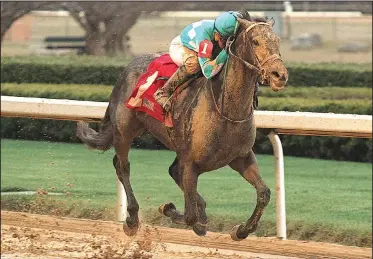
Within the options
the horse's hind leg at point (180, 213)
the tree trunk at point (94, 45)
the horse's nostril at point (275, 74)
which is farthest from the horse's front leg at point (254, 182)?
the tree trunk at point (94, 45)

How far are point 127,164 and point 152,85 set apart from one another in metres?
0.72

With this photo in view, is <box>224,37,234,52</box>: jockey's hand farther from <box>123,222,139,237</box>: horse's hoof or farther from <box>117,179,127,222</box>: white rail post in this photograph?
<box>117,179,127,222</box>: white rail post

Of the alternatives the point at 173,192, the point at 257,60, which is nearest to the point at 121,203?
the point at 173,192

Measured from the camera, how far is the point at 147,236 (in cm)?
692

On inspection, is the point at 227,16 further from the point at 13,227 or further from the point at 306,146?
the point at 306,146

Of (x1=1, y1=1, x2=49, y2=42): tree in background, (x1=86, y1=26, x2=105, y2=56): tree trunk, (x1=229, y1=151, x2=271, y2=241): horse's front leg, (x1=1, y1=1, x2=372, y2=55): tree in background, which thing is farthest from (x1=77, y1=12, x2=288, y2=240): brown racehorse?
(x1=86, y1=26, x2=105, y2=56): tree trunk

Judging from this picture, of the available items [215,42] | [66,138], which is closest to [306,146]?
[66,138]

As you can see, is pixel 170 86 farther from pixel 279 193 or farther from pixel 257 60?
pixel 279 193

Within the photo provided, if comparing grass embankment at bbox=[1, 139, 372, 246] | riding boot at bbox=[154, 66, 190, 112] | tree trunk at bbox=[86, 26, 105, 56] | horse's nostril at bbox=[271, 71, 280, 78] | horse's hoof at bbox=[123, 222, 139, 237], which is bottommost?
→ tree trunk at bbox=[86, 26, 105, 56]

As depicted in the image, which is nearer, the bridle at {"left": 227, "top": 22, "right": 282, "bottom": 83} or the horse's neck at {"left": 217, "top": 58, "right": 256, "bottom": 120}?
the bridle at {"left": 227, "top": 22, "right": 282, "bottom": 83}

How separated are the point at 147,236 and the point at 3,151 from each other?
4.06 m

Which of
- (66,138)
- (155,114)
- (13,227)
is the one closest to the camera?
(155,114)

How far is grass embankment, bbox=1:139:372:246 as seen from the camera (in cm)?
749

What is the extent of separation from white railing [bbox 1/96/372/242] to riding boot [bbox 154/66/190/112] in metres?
0.79
